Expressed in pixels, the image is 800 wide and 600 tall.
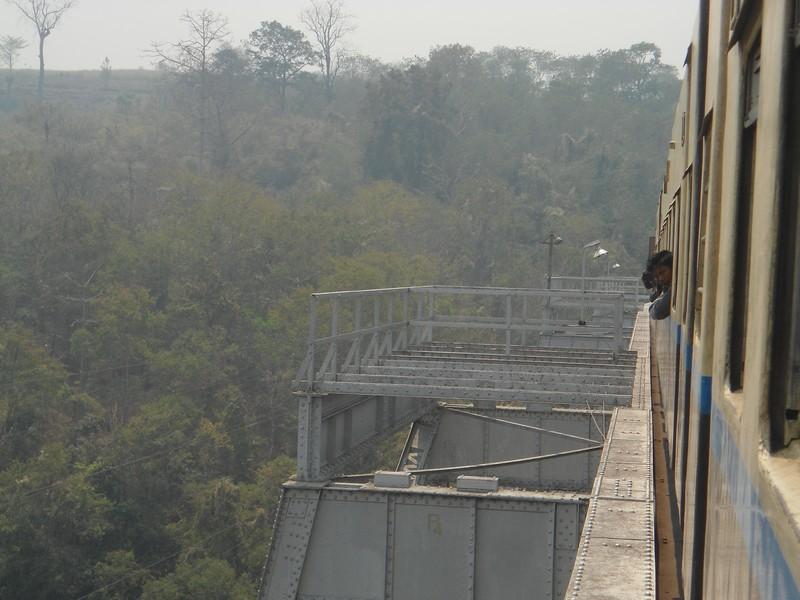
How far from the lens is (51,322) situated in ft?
211

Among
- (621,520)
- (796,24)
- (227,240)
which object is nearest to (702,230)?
(621,520)

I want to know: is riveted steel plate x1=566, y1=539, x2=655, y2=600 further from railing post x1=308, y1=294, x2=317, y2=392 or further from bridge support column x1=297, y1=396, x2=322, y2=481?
railing post x1=308, y1=294, x2=317, y2=392

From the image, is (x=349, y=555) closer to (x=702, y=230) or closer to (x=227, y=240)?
(x=702, y=230)

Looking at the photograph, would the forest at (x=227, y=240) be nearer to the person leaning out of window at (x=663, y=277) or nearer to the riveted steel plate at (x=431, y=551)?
the riveted steel plate at (x=431, y=551)

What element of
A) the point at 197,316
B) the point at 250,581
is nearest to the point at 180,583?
the point at 250,581

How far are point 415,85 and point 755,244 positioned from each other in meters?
104

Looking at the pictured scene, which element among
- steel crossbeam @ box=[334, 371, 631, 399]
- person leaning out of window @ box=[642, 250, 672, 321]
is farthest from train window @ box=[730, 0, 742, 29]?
steel crossbeam @ box=[334, 371, 631, 399]

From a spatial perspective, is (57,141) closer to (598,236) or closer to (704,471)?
(598,236)

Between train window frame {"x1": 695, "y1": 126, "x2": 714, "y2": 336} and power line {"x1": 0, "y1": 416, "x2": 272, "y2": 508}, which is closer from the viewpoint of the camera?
train window frame {"x1": 695, "y1": 126, "x2": 714, "y2": 336}

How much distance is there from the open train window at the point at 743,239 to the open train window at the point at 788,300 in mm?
711

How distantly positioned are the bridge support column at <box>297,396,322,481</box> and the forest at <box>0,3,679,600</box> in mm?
26666

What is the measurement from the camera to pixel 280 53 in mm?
123688

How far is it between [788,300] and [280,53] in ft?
411

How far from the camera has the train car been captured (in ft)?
5.82
